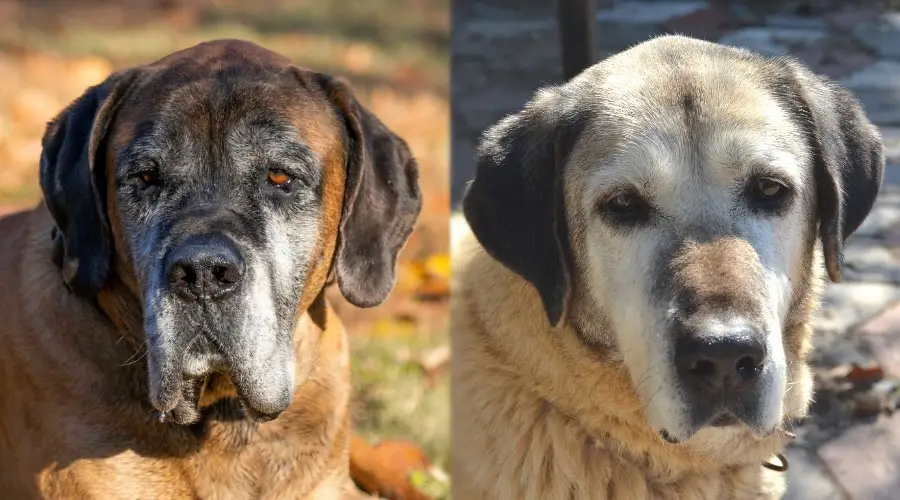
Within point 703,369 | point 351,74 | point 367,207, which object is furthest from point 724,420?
point 351,74

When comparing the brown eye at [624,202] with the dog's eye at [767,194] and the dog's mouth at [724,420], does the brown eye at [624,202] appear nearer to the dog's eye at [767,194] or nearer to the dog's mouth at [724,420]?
the dog's eye at [767,194]

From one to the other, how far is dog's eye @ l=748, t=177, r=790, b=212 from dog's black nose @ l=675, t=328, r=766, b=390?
0.42 meters

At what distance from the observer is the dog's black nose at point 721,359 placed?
284cm

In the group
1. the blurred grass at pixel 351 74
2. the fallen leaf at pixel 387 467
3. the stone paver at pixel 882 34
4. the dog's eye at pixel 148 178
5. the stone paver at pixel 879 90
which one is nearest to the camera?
the dog's eye at pixel 148 178

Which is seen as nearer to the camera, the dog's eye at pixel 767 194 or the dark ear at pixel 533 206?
Answer: the dog's eye at pixel 767 194

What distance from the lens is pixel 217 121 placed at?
10.2ft

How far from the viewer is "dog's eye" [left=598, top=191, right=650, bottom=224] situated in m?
3.14

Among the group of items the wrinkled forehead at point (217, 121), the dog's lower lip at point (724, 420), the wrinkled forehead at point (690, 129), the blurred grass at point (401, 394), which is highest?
the wrinkled forehead at point (217, 121)

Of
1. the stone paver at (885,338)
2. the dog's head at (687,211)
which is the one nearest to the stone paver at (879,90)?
the stone paver at (885,338)

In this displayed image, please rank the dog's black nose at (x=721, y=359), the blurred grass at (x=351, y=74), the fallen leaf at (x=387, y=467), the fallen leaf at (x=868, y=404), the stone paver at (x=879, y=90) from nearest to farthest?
the dog's black nose at (x=721, y=359)
the fallen leaf at (x=387, y=467)
the fallen leaf at (x=868, y=404)
the blurred grass at (x=351, y=74)
the stone paver at (x=879, y=90)

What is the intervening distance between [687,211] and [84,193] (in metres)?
1.54

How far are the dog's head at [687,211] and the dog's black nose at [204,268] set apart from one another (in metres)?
0.76

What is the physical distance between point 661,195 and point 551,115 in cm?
41

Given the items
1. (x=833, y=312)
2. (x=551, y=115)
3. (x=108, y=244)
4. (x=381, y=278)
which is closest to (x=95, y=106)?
(x=108, y=244)
